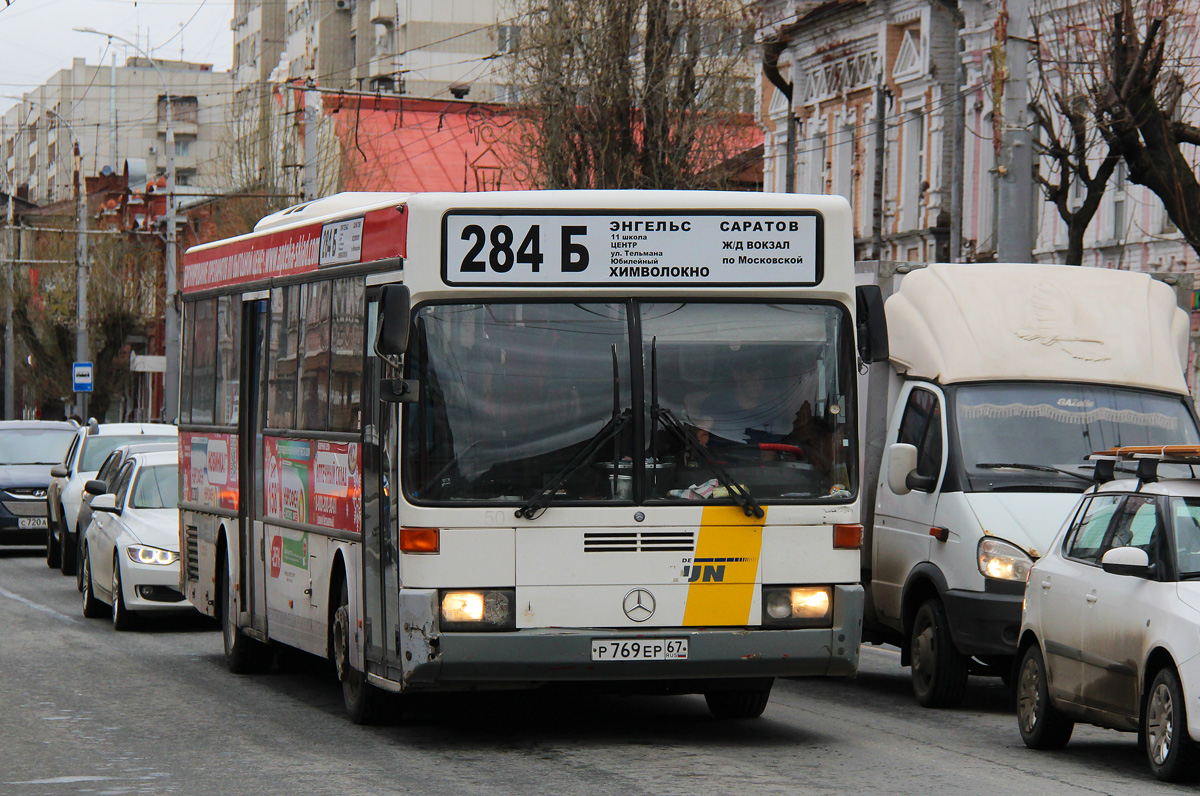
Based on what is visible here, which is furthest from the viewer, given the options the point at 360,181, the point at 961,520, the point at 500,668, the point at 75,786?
the point at 360,181

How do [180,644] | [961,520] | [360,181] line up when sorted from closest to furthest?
[961,520]
[180,644]
[360,181]

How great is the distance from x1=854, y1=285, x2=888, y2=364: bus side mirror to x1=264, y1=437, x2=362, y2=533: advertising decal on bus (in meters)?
2.72

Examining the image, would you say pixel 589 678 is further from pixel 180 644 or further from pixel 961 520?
pixel 180 644

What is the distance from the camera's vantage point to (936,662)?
42.5 ft

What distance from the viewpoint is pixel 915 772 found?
32.5ft

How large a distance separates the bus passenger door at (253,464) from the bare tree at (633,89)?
19648 mm

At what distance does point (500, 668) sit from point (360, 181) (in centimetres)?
4815

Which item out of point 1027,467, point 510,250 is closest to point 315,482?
point 510,250

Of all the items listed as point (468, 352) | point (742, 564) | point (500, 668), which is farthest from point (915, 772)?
point (468, 352)

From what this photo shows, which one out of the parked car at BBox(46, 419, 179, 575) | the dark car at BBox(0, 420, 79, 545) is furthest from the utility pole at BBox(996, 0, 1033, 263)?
the dark car at BBox(0, 420, 79, 545)

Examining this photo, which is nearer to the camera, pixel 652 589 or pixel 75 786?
pixel 75 786

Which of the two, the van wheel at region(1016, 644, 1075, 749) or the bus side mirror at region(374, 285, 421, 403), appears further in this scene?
the van wheel at region(1016, 644, 1075, 749)

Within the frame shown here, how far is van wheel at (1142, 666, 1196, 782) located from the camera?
30.4 feet

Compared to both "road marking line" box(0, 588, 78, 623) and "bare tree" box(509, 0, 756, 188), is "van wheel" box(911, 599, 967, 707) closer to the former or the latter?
"road marking line" box(0, 588, 78, 623)
